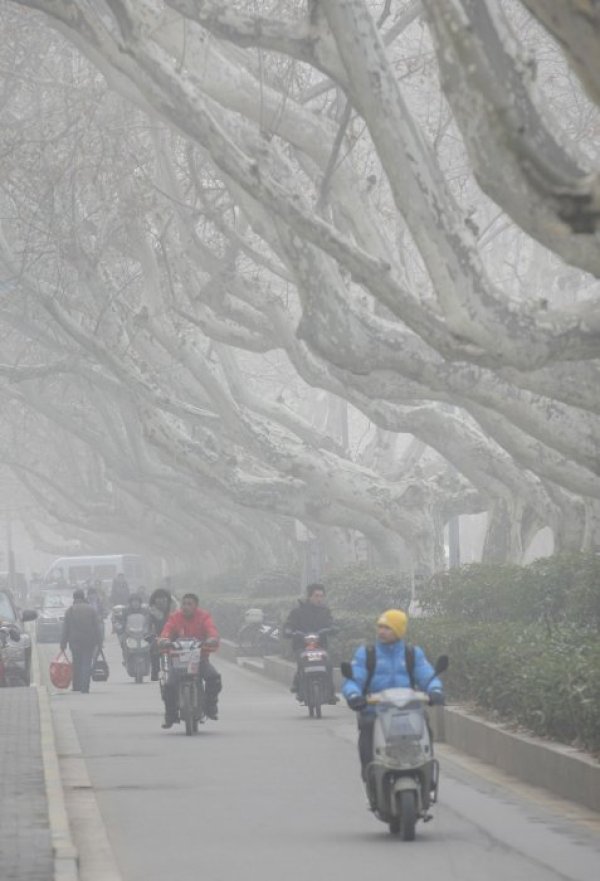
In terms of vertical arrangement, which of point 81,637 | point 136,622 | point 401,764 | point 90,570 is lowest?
point 401,764

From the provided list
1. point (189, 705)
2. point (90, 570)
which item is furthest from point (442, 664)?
point (90, 570)

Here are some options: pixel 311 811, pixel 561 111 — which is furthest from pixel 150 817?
pixel 561 111

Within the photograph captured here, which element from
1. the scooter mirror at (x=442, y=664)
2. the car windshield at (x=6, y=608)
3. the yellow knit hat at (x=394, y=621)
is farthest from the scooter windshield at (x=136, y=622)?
the scooter mirror at (x=442, y=664)

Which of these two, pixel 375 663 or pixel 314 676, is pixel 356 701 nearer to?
pixel 375 663

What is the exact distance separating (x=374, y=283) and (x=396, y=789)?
6.50 m

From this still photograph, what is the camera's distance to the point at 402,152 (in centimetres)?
1761

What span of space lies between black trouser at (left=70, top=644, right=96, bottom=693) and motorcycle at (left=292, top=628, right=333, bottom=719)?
7.71m

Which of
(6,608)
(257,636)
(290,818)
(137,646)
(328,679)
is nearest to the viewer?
(290,818)

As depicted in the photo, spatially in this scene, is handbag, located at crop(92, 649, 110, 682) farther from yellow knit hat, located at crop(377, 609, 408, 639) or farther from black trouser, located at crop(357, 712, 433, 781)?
yellow knit hat, located at crop(377, 609, 408, 639)

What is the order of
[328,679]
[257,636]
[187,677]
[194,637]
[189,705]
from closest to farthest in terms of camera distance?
[187,677]
[189,705]
[194,637]
[328,679]
[257,636]

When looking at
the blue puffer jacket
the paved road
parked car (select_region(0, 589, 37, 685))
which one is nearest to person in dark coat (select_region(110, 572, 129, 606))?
parked car (select_region(0, 589, 37, 685))

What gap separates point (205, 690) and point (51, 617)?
3579 centimetres

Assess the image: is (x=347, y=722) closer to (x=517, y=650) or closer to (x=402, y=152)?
(x=517, y=650)

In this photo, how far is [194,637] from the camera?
74.6 feet
